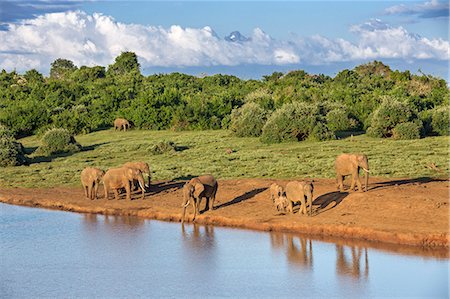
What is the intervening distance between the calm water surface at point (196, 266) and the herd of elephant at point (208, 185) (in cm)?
123

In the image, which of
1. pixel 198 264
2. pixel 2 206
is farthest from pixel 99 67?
pixel 198 264

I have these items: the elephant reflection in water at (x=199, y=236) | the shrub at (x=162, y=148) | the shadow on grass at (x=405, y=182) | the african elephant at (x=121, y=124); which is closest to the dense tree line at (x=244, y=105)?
the african elephant at (x=121, y=124)

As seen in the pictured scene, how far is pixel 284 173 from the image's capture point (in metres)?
32.4

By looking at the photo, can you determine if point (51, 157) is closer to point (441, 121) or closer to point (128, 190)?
point (128, 190)

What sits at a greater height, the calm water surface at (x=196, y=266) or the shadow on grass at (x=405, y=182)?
the shadow on grass at (x=405, y=182)

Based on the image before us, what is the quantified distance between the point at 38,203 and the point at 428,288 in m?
17.0

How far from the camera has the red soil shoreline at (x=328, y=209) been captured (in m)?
22.0

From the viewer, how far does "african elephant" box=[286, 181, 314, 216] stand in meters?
23.5

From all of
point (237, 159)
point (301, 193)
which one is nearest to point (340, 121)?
point (237, 159)

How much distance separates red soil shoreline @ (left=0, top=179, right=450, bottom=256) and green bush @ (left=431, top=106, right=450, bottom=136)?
19.1 m

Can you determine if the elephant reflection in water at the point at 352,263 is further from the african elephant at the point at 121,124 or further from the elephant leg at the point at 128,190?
the african elephant at the point at 121,124

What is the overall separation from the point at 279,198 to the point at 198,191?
2.55 metres

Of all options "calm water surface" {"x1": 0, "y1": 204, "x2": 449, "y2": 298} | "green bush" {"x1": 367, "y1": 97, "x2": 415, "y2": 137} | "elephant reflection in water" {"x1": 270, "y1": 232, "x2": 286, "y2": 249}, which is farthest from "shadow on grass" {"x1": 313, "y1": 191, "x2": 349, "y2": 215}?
"green bush" {"x1": 367, "y1": 97, "x2": 415, "y2": 137}

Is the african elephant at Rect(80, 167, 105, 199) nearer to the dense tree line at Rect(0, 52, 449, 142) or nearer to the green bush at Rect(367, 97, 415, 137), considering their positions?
the dense tree line at Rect(0, 52, 449, 142)
